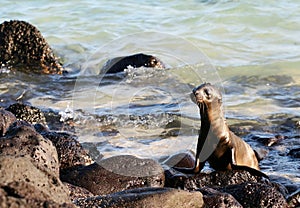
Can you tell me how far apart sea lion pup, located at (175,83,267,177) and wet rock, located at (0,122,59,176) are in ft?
5.49

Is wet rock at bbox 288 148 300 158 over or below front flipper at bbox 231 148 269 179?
below

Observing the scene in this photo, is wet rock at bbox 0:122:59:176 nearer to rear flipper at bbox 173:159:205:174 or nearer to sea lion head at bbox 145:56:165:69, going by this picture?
rear flipper at bbox 173:159:205:174

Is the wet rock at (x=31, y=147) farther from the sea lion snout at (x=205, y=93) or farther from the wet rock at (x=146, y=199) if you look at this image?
the sea lion snout at (x=205, y=93)

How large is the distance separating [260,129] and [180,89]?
2.77 m

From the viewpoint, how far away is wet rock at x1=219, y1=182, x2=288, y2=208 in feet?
15.4

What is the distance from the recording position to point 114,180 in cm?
508

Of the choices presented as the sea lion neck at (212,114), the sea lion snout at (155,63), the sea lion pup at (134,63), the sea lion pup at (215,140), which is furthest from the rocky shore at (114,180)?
the sea lion snout at (155,63)

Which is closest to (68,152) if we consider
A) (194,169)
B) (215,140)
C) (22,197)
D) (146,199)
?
(194,169)

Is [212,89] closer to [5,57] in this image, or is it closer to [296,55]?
[5,57]

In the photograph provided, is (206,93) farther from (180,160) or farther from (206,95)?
(180,160)

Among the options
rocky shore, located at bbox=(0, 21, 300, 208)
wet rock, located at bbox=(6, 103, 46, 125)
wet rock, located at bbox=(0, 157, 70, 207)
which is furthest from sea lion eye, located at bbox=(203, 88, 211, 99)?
wet rock, located at bbox=(0, 157, 70, 207)

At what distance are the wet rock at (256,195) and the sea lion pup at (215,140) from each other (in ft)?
2.98

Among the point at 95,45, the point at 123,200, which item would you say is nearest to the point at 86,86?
the point at 95,45

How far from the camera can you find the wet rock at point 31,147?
169 inches
